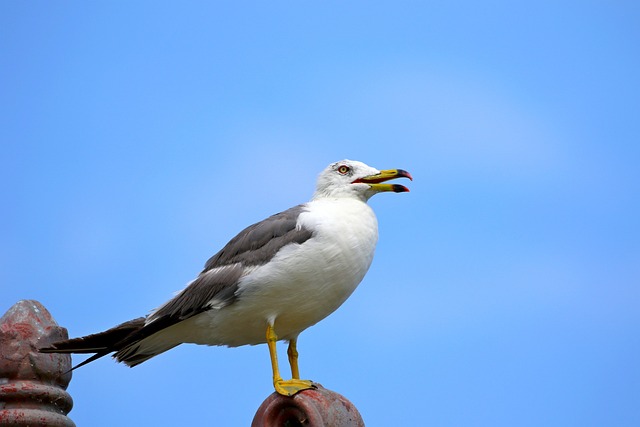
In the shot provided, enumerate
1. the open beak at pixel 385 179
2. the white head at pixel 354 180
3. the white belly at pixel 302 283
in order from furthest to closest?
the white head at pixel 354 180
the open beak at pixel 385 179
the white belly at pixel 302 283

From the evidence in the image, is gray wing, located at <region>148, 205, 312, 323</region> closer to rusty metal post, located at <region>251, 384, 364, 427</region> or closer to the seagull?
the seagull

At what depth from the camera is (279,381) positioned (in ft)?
28.0

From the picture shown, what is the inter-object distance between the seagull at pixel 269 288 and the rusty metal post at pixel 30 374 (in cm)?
112

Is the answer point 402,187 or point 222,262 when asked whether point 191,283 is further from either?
point 402,187

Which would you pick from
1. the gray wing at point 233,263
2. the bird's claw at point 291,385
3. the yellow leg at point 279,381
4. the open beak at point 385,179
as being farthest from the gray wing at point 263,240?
the bird's claw at point 291,385

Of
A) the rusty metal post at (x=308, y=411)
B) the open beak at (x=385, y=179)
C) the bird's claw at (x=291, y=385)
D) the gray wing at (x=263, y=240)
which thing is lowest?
the rusty metal post at (x=308, y=411)

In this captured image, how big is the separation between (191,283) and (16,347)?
252cm

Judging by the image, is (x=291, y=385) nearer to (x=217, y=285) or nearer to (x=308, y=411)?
(x=308, y=411)

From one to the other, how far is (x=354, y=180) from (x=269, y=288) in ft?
5.76

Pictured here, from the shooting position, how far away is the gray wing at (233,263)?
9.19m

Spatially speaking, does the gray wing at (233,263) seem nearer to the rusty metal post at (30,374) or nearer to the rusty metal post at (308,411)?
the rusty metal post at (30,374)

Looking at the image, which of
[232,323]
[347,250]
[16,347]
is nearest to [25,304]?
[16,347]

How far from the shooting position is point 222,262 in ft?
31.4

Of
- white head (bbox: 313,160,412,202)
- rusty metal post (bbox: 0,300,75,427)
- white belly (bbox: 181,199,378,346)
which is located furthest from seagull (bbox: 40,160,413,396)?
rusty metal post (bbox: 0,300,75,427)
